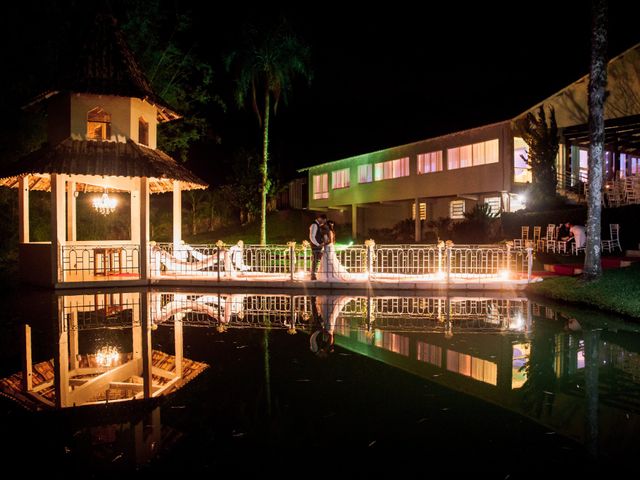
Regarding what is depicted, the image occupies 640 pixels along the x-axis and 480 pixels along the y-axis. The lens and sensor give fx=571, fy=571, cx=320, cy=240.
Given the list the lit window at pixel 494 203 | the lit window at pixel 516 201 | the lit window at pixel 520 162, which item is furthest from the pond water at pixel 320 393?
the lit window at pixel 494 203

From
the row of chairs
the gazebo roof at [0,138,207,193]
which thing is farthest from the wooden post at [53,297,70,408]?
the row of chairs

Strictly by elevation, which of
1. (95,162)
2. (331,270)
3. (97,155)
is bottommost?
(331,270)

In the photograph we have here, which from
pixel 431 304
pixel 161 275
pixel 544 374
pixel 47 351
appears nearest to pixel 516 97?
pixel 431 304

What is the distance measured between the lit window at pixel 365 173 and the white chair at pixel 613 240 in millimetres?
18123

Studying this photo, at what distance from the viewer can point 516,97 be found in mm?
28344

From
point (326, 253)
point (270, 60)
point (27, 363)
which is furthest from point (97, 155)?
point (27, 363)

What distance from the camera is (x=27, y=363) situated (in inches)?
312

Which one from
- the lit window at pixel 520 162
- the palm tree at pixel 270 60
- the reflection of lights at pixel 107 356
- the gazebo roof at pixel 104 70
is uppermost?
the palm tree at pixel 270 60

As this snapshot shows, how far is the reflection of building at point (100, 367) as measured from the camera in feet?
21.1

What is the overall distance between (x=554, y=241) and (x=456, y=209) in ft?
42.1

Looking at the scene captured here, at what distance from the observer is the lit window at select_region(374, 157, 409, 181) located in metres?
34.1

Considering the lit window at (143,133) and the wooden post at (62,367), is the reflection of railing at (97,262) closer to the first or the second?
the lit window at (143,133)

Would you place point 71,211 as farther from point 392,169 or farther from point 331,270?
point 392,169

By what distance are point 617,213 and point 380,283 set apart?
33.3ft
